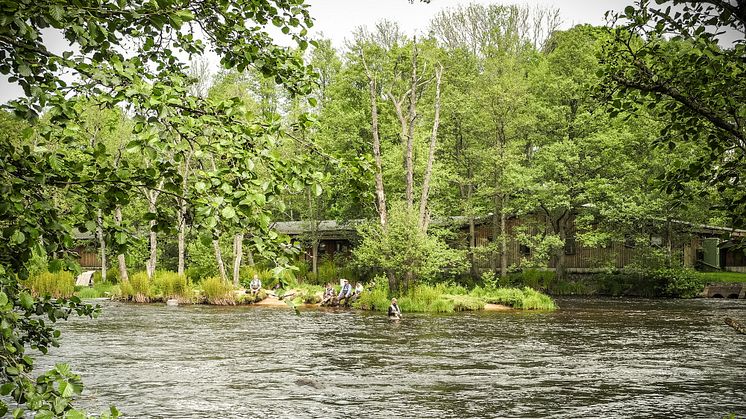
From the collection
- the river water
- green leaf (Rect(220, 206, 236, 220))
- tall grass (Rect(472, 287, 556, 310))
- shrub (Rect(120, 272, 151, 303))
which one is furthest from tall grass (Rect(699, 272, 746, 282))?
green leaf (Rect(220, 206, 236, 220))

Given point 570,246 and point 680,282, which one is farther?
point 570,246


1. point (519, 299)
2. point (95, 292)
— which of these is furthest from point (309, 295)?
point (95, 292)

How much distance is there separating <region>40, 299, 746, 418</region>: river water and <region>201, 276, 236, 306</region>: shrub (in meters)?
6.13

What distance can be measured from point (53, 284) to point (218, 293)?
8.35 metres

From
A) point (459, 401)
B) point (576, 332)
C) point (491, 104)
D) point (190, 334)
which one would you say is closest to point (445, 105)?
point (491, 104)

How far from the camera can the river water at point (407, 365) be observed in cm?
1469


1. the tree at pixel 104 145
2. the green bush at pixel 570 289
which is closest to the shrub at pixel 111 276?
the green bush at pixel 570 289

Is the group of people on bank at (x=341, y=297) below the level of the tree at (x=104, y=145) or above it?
below

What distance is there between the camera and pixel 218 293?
38469 millimetres

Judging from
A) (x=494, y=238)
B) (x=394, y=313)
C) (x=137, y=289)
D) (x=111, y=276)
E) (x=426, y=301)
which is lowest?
(x=394, y=313)

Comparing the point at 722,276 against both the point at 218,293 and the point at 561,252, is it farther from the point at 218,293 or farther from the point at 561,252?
the point at 218,293

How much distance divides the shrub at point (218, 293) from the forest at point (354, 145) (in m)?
2.79

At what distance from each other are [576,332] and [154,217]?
23.3m

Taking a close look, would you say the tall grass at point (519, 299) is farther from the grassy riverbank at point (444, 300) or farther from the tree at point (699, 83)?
the tree at point (699, 83)
